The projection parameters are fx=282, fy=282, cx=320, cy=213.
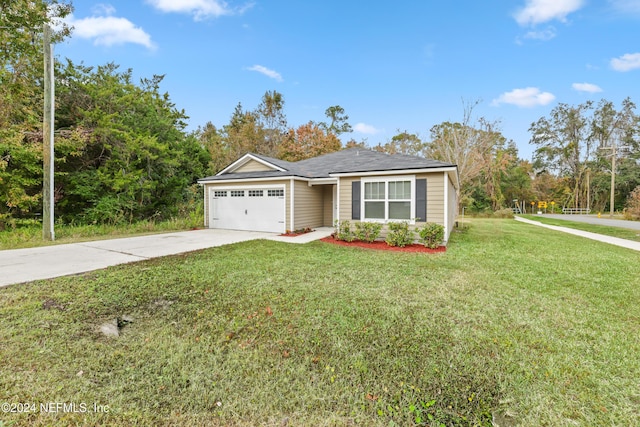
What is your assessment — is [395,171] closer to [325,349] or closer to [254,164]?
[254,164]

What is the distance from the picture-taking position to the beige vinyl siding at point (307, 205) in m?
11.3

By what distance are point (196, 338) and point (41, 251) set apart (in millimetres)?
7157

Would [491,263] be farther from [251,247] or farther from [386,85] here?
[386,85]

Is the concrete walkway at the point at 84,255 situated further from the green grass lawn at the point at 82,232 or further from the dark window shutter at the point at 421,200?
the dark window shutter at the point at 421,200

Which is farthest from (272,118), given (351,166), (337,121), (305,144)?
(351,166)

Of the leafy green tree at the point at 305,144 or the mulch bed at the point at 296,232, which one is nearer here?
the mulch bed at the point at 296,232

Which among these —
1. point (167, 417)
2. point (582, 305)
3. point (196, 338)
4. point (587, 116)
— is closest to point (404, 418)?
point (167, 417)

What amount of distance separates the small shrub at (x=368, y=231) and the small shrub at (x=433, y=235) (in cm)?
135

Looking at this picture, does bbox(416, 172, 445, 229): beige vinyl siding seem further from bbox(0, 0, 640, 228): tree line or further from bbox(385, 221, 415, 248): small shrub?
bbox(0, 0, 640, 228): tree line

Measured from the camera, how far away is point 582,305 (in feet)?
12.7

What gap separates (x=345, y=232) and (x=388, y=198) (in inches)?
70.4

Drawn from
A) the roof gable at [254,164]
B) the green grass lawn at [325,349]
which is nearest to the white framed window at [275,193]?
the roof gable at [254,164]

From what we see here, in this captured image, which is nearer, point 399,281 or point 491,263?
point 399,281

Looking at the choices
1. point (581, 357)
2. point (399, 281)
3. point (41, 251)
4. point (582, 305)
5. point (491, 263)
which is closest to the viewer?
point (581, 357)
